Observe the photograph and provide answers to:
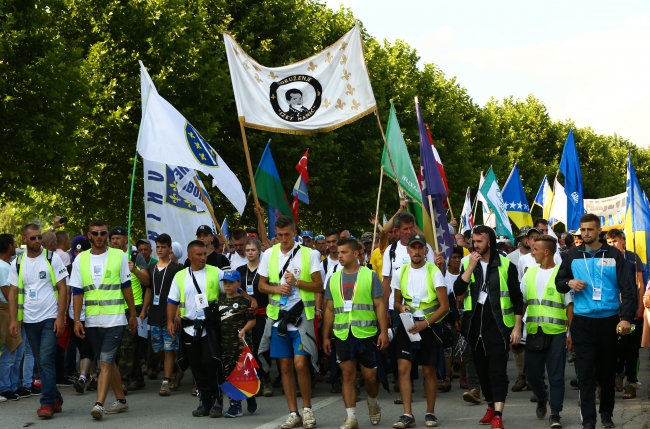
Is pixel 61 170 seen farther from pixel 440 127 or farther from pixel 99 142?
pixel 440 127

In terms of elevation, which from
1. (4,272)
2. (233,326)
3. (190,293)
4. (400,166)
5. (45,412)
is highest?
(400,166)

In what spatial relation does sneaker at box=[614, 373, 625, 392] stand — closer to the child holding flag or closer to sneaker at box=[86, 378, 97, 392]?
the child holding flag

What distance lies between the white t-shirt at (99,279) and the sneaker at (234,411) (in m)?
1.38

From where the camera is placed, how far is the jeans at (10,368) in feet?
37.8

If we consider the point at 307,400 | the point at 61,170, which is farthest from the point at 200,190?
the point at 61,170

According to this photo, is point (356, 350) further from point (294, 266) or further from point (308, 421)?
point (294, 266)

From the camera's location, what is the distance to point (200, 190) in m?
13.9

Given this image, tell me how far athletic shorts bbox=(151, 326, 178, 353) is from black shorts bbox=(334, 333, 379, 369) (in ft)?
11.4

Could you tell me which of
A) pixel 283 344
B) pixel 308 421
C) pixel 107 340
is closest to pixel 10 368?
pixel 107 340

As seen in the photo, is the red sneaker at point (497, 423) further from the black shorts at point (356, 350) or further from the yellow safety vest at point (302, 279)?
the yellow safety vest at point (302, 279)

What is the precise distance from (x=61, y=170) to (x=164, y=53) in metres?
5.07

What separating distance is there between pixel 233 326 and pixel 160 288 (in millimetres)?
2255

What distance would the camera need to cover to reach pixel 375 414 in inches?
374

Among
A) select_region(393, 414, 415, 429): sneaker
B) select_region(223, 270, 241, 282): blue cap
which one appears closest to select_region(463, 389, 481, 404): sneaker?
select_region(393, 414, 415, 429): sneaker
